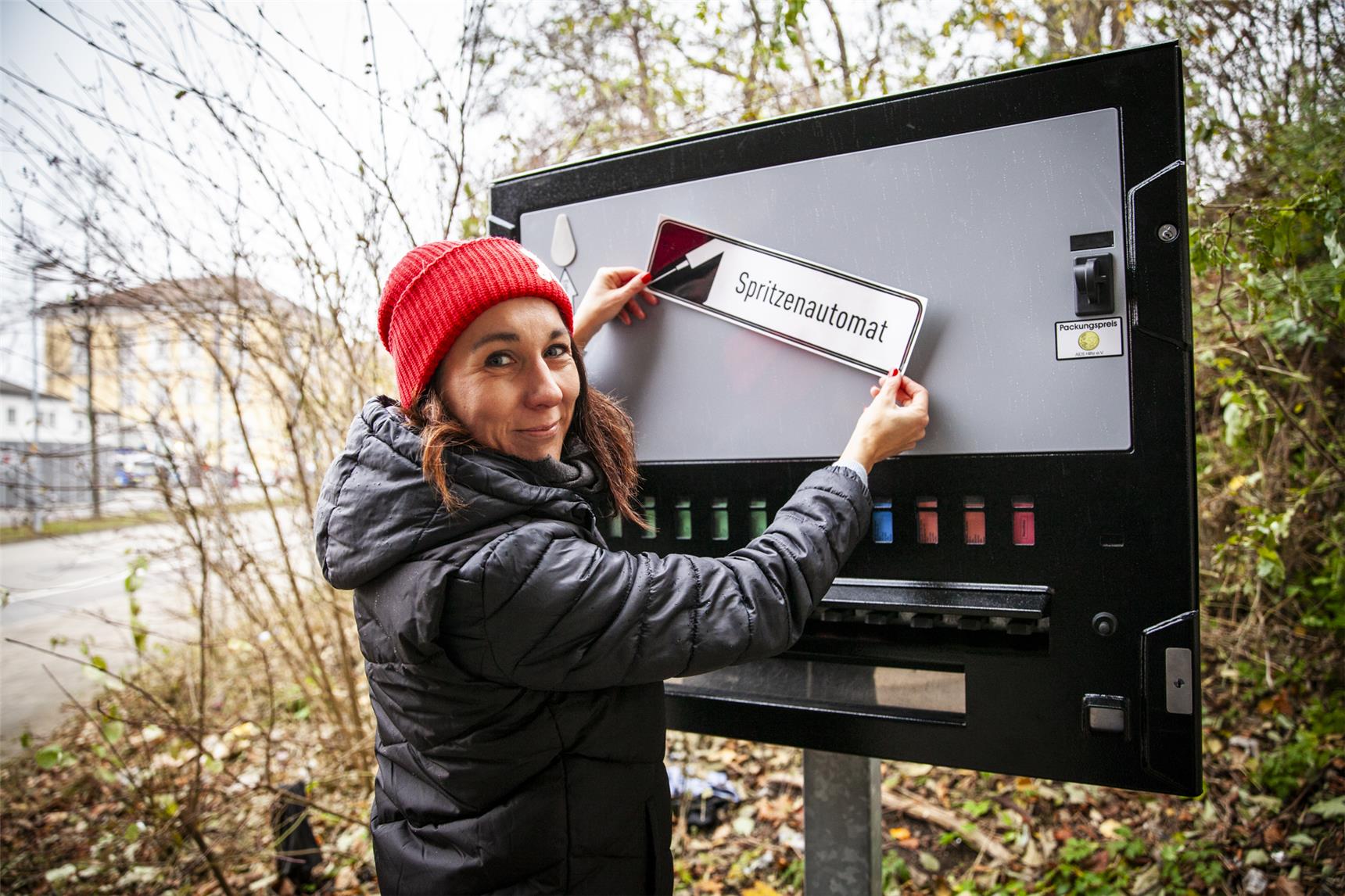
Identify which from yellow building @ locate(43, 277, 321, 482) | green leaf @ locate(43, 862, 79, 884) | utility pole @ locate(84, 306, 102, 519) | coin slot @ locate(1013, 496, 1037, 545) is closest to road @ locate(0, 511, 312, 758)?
utility pole @ locate(84, 306, 102, 519)

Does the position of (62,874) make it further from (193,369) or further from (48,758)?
(193,369)

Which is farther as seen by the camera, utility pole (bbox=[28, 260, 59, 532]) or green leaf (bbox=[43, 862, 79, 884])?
utility pole (bbox=[28, 260, 59, 532])

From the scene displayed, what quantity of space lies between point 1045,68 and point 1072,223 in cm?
23

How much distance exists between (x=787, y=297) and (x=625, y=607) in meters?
0.59

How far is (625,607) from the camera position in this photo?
3.31ft

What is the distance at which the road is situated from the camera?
119 inches

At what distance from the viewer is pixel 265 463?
9.87 feet

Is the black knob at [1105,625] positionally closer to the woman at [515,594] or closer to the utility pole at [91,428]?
the woman at [515,594]

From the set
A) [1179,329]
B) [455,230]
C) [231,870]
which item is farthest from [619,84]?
[231,870]

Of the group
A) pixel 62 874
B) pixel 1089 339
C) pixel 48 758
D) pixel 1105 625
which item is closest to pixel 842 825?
pixel 1105 625

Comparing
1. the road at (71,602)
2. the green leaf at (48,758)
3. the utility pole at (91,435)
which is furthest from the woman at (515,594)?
the utility pole at (91,435)

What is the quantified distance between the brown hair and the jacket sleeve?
0.19 metres

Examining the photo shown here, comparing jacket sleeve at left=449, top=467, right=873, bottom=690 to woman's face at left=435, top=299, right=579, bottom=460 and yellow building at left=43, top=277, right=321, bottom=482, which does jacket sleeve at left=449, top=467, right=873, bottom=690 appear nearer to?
woman's face at left=435, top=299, right=579, bottom=460

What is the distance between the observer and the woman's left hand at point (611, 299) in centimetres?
139
